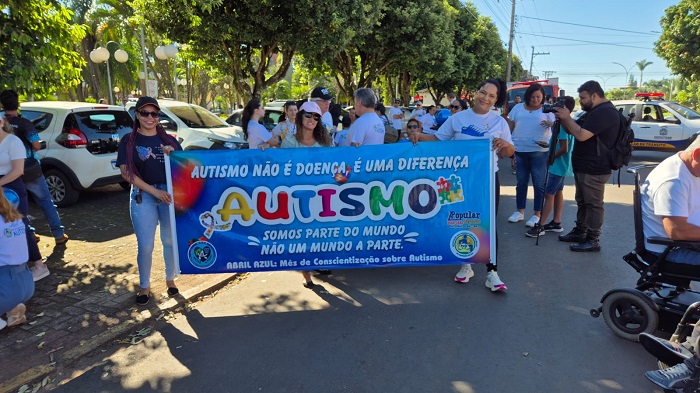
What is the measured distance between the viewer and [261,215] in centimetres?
392

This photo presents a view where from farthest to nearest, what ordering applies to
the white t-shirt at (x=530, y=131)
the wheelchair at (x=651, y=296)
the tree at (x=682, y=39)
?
the tree at (x=682, y=39), the white t-shirt at (x=530, y=131), the wheelchair at (x=651, y=296)

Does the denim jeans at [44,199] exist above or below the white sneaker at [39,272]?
above

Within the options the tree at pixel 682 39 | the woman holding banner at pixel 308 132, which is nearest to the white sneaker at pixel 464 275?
the woman holding banner at pixel 308 132

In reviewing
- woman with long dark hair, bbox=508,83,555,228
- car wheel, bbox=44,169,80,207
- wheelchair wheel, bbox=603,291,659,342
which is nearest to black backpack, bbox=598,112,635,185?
woman with long dark hair, bbox=508,83,555,228

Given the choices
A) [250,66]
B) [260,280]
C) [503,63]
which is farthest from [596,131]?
[503,63]

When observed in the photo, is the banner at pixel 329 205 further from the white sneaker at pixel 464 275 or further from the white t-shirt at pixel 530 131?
the white t-shirt at pixel 530 131

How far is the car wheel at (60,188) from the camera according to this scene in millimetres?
7553

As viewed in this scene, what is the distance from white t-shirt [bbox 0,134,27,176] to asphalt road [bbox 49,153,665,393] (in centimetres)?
212

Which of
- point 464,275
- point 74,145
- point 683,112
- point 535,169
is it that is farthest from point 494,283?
point 683,112

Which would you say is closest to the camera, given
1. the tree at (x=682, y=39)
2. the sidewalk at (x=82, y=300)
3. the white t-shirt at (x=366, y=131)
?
the sidewalk at (x=82, y=300)

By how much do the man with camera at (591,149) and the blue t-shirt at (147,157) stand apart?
4130 mm

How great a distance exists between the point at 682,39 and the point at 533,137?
1957 centimetres

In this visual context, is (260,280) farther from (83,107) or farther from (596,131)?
(83,107)

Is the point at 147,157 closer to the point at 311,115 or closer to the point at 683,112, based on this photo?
the point at 311,115
